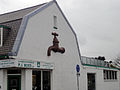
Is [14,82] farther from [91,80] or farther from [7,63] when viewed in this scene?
[91,80]

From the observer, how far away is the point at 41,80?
18.4 metres

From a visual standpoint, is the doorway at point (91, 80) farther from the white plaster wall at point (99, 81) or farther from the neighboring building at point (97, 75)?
the white plaster wall at point (99, 81)

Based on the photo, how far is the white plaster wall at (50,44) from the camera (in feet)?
56.0

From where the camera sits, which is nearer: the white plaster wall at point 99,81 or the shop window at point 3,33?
the shop window at point 3,33

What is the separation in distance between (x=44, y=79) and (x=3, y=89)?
3846mm

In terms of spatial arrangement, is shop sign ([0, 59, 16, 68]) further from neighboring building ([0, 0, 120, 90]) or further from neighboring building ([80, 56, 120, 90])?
neighboring building ([80, 56, 120, 90])

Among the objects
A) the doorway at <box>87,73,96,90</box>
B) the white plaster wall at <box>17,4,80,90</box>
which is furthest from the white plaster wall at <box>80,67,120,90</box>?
the white plaster wall at <box>17,4,80,90</box>

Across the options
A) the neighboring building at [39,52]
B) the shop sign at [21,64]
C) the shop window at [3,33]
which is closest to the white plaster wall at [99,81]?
the neighboring building at [39,52]

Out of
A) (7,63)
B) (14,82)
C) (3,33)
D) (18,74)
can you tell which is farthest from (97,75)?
(7,63)

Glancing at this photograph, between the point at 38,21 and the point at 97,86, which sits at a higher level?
the point at 38,21

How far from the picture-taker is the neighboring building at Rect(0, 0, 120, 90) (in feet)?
Answer: 52.7

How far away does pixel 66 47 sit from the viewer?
2211 cm

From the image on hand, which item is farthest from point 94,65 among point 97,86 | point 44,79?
point 44,79

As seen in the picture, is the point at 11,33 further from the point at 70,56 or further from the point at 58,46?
the point at 70,56
